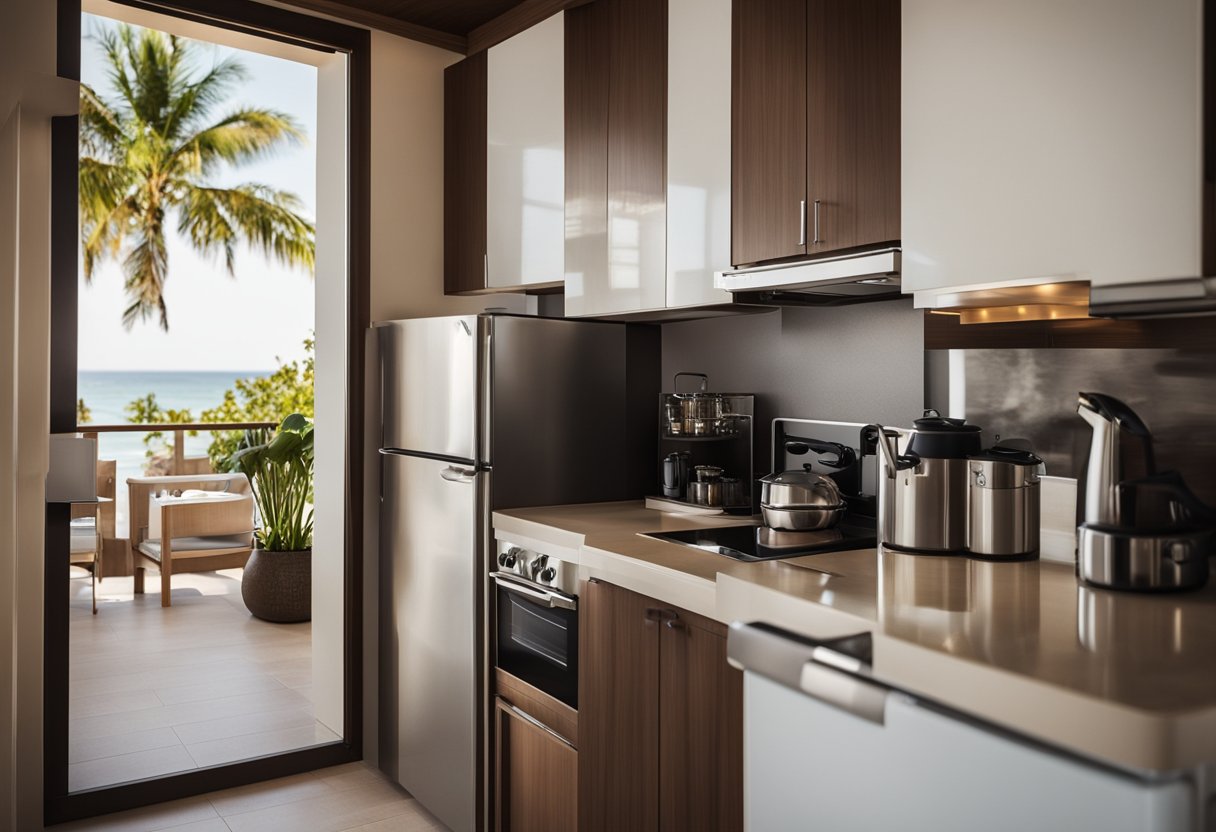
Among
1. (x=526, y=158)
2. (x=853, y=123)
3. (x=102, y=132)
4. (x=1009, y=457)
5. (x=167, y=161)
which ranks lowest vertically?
(x=1009, y=457)

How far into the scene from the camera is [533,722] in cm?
247

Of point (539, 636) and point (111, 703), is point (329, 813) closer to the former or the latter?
point (539, 636)

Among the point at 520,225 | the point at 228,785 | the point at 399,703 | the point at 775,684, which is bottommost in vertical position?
the point at 228,785

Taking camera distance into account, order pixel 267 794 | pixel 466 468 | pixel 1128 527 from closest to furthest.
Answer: pixel 1128 527 → pixel 466 468 → pixel 267 794

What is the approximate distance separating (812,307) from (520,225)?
3.44 ft

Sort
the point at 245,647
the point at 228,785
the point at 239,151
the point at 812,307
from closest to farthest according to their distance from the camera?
1. the point at 812,307
2. the point at 228,785
3. the point at 245,647
4. the point at 239,151

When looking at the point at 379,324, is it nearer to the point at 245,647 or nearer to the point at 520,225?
the point at 520,225

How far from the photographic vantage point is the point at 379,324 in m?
3.24

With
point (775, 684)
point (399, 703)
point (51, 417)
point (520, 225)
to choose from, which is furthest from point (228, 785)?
point (775, 684)

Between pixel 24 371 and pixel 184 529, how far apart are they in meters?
3.38

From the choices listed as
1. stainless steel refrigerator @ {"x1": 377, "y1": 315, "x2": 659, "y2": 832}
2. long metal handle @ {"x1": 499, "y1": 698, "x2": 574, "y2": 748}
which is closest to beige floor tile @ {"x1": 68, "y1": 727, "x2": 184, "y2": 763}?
stainless steel refrigerator @ {"x1": 377, "y1": 315, "x2": 659, "y2": 832}

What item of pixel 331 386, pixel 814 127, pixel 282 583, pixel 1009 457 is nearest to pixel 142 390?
pixel 282 583

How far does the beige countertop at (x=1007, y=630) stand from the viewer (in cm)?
102

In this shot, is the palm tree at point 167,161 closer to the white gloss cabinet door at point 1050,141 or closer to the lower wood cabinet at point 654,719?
the lower wood cabinet at point 654,719
